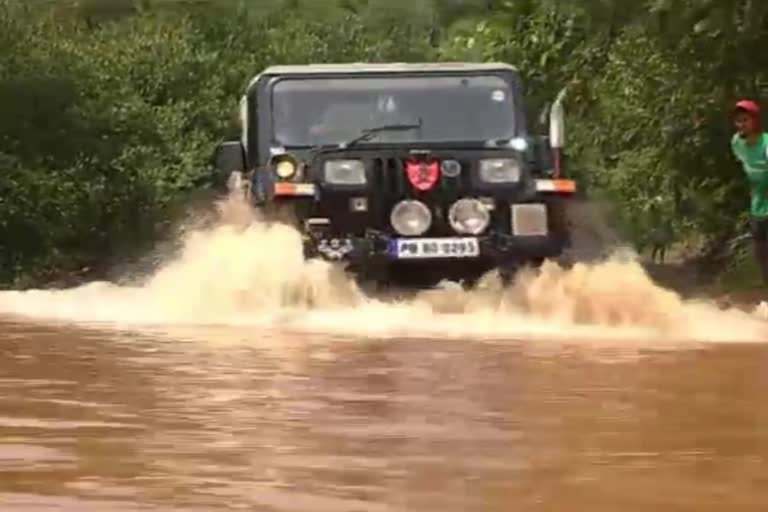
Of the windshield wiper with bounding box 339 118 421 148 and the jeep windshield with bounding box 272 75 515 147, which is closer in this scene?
the windshield wiper with bounding box 339 118 421 148

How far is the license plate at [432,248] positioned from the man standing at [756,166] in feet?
5.31

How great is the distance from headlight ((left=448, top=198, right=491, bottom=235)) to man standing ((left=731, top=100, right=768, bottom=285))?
153 centimetres

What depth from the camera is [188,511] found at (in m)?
3.98

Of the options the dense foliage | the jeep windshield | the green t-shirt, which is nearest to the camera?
the green t-shirt

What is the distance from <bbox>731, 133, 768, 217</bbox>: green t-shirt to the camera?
10062mm

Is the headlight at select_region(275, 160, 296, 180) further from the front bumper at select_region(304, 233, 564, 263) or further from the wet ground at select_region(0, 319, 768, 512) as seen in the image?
the wet ground at select_region(0, 319, 768, 512)

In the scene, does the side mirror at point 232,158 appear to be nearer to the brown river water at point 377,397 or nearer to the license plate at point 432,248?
the brown river water at point 377,397

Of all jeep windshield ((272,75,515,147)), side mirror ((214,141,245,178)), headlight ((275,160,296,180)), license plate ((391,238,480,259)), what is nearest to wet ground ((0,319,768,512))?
license plate ((391,238,480,259))

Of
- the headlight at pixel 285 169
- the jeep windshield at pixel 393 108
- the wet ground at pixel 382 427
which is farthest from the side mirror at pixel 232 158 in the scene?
the wet ground at pixel 382 427

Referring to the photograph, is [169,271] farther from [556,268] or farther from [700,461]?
[700,461]

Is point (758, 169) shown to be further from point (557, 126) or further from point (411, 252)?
point (411, 252)

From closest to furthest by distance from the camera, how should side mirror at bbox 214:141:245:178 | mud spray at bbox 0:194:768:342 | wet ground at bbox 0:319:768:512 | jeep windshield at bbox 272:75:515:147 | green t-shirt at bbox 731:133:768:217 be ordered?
wet ground at bbox 0:319:768:512 → mud spray at bbox 0:194:768:342 → green t-shirt at bbox 731:133:768:217 → jeep windshield at bbox 272:75:515:147 → side mirror at bbox 214:141:245:178

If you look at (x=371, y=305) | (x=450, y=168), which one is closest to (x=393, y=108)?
(x=450, y=168)

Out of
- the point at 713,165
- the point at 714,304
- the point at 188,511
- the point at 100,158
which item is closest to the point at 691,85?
the point at 713,165
